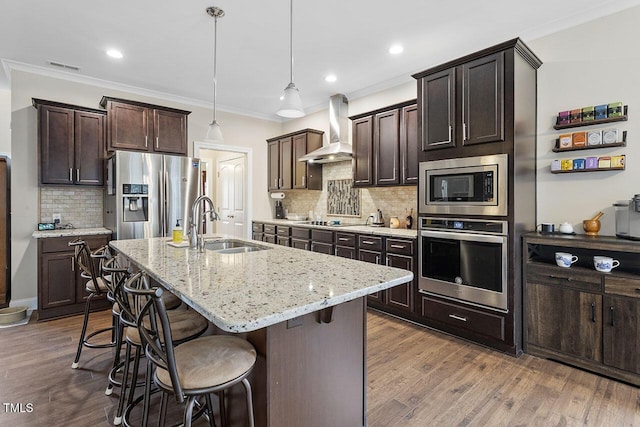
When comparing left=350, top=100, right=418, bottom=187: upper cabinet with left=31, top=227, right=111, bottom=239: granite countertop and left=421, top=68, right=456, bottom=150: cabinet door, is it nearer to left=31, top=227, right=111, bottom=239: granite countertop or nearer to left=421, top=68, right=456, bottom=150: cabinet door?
left=421, top=68, right=456, bottom=150: cabinet door

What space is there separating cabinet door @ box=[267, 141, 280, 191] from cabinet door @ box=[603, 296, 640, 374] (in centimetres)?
470

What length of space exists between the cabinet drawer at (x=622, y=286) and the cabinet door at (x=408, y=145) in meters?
1.91

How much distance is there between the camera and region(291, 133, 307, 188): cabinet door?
5.33 meters

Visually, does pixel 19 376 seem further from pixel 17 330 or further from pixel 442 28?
pixel 442 28

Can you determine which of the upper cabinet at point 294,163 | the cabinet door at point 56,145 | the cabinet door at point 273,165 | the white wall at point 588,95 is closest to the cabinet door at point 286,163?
the upper cabinet at point 294,163

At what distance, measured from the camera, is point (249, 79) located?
4359mm

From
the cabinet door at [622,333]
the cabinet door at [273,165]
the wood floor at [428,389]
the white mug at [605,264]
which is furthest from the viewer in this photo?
the cabinet door at [273,165]

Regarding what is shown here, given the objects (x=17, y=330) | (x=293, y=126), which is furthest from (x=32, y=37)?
(x=293, y=126)

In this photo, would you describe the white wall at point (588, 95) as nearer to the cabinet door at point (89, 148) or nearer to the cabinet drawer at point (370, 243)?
the cabinet drawer at point (370, 243)

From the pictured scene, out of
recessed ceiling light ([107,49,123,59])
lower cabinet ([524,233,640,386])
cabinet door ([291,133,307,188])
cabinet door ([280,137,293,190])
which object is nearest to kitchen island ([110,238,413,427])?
lower cabinet ([524,233,640,386])

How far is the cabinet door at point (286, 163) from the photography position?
5559mm

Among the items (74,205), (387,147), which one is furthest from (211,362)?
(74,205)

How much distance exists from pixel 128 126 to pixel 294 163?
2434mm

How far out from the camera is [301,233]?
476 cm
